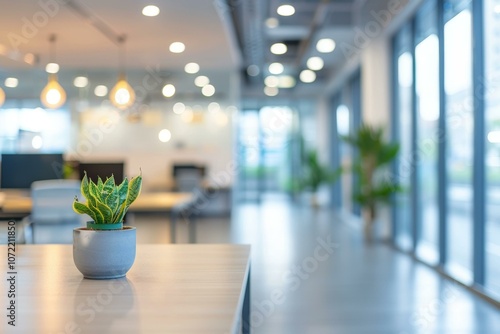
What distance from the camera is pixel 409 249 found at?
7.88 m

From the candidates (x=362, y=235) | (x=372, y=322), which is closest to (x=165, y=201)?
(x=372, y=322)

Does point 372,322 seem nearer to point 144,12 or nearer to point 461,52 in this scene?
point 461,52

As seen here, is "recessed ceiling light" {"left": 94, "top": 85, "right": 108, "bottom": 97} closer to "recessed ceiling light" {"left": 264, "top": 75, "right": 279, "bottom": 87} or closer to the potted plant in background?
"recessed ceiling light" {"left": 264, "top": 75, "right": 279, "bottom": 87}

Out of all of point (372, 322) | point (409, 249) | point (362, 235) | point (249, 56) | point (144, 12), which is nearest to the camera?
point (372, 322)

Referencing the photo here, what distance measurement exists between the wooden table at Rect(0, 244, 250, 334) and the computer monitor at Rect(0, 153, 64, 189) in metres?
3.59

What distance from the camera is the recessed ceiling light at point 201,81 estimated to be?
12.4 metres

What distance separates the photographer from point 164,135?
41.0ft

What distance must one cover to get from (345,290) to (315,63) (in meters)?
8.51

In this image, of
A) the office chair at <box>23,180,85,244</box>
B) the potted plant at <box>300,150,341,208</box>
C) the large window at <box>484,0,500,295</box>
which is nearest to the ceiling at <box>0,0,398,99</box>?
the office chair at <box>23,180,85,244</box>

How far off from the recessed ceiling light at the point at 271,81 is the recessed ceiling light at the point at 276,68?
940 millimetres

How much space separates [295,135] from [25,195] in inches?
514

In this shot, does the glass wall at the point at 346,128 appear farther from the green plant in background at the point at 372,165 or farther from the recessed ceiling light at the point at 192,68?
the recessed ceiling light at the point at 192,68

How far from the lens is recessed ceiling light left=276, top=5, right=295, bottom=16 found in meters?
8.48

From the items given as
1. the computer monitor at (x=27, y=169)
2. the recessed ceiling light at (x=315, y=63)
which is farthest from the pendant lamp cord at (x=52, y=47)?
the recessed ceiling light at (x=315, y=63)
